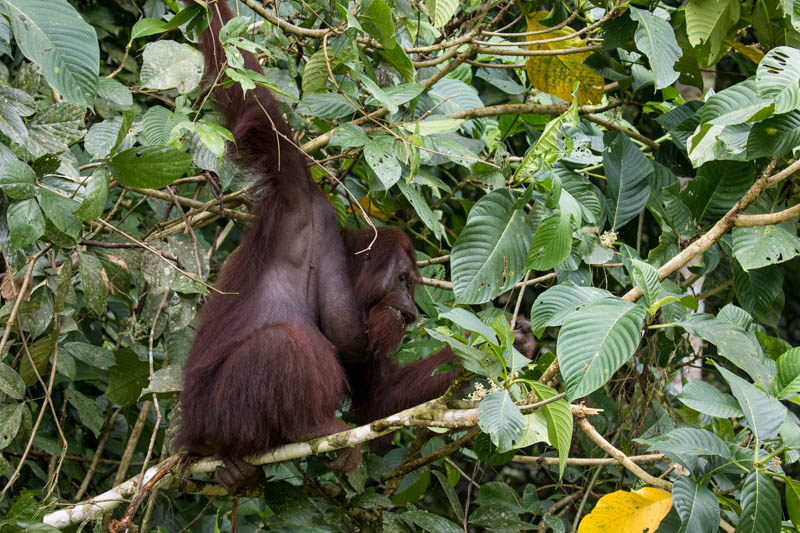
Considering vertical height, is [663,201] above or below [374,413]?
above

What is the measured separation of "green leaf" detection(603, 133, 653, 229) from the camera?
3334 mm

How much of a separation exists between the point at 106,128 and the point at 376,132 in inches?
39.8

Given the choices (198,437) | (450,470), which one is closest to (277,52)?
(198,437)

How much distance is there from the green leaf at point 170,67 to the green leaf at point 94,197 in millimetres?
507

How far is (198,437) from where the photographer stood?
3.19 meters

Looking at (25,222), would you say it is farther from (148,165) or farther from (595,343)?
(595,343)

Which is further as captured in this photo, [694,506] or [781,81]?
[781,81]

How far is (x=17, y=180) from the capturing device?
8.13 ft

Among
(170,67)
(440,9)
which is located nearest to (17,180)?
(170,67)

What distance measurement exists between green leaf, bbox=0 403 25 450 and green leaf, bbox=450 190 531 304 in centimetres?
167

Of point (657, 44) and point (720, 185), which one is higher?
point (657, 44)

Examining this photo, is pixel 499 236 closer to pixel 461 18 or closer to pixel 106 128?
pixel 461 18

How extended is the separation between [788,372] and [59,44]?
239 centimetres

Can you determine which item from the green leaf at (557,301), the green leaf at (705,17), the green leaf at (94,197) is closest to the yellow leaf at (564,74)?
the green leaf at (705,17)
